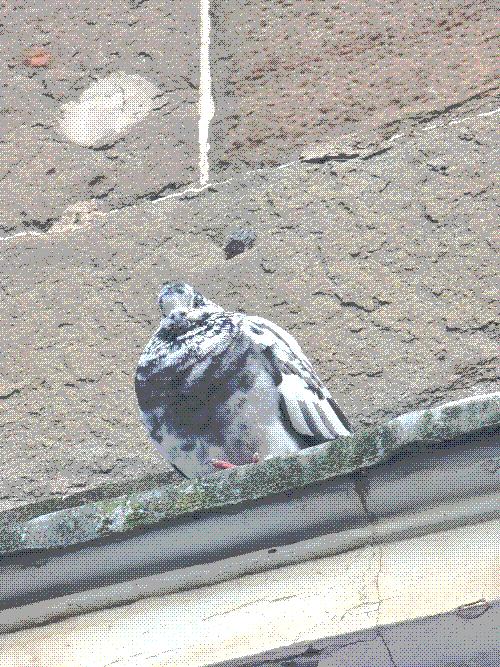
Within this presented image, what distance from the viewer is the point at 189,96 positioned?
9.06ft

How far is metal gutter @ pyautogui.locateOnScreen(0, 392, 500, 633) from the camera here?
4.34 feet

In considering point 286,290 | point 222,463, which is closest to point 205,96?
point 286,290

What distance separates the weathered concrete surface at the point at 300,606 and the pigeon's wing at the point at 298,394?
0.86 m

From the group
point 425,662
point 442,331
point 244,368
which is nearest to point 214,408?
point 244,368

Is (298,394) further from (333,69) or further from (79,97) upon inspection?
(79,97)

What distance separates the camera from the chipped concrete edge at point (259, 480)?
133 cm

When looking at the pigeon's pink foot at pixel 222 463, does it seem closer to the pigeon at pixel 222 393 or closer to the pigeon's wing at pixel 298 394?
the pigeon at pixel 222 393

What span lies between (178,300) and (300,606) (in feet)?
3.41

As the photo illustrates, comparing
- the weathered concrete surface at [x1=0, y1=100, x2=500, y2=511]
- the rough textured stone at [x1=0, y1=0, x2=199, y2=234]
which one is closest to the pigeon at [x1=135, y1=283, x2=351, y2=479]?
the weathered concrete surface at [x1=0, y1=100, x2=500, y2=511]

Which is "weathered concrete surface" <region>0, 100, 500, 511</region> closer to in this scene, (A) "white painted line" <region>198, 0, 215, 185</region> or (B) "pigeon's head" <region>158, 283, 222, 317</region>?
(A) "white painted line" <region>198, 0, 215, 185</region>

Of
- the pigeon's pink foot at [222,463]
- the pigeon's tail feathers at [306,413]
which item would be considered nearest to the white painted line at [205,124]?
the pigeon's tail feathers at [306,413]

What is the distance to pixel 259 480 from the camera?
138 cm

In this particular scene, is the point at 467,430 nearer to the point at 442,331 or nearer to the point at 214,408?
the point at 214,408

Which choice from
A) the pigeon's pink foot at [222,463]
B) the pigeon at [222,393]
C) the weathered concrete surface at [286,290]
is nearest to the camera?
the pigeon's pink foot at [222,463]
